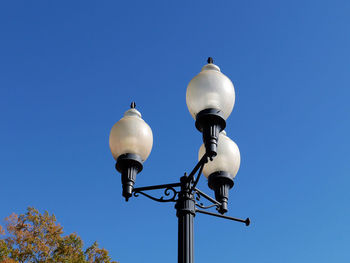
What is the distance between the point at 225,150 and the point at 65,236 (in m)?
20.7

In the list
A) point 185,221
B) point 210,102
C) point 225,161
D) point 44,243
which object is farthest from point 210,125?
point 44,243

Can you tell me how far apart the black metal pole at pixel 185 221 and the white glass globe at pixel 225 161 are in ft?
2.43

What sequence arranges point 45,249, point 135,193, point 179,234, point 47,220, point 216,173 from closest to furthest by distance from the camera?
point 179,234, point 135,193, point 216,173, point 45,249, point 47,220

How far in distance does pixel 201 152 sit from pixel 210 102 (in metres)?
1.32

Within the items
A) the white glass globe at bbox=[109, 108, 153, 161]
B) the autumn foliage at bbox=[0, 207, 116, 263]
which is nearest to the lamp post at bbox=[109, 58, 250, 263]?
the white glass globe at bbox=[109, 108, 153, 161]

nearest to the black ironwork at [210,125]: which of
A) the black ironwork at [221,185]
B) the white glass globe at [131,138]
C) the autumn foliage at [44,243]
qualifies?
the white glass globe at [131,138]

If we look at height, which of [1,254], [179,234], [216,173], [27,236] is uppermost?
[27,236]

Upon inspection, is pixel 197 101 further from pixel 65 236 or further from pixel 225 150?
pixel 65 236

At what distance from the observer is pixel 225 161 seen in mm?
5473

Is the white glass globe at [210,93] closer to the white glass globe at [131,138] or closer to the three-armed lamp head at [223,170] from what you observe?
the white glass globe at [131,138]

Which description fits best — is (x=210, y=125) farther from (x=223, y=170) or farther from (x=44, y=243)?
(x=44, y=243)

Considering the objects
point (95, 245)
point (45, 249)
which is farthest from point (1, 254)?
point (95, 245)

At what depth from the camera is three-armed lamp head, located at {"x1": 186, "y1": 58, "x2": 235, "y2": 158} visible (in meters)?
4.45

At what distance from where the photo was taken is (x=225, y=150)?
217 inches
